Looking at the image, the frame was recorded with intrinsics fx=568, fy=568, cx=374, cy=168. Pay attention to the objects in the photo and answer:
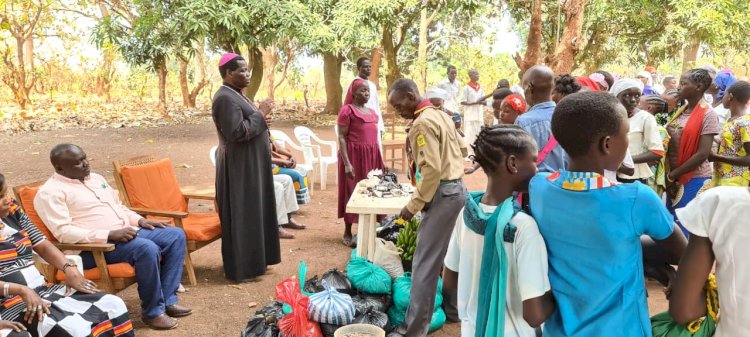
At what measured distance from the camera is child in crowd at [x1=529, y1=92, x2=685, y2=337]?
1.61m

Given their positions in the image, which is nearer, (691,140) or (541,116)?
(541,116)

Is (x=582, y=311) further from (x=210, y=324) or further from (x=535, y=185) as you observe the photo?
(x=210, y=324)

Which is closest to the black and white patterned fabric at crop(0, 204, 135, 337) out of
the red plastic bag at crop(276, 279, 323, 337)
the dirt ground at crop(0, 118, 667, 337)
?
the dirt ground at crop(0, 118, 667, 337)

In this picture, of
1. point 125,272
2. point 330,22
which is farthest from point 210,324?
point 330,22

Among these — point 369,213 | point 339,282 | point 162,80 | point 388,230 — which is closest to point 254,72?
point 162,80

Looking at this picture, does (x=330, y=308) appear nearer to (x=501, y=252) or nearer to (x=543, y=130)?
(x=543, y=130)

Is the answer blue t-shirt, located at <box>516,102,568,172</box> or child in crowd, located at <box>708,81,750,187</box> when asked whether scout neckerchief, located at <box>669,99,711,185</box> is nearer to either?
child in crowd, located at <box>708,81,750,187</box>

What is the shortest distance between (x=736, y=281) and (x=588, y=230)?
0.39 meters

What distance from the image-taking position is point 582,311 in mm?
1691

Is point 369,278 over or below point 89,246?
below

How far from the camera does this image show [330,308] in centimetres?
345

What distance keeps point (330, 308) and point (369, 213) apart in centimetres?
106

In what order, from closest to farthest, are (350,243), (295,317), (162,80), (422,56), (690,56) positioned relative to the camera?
(295,317) < (350,243) < (162,80) < (690,56) < (422,56)

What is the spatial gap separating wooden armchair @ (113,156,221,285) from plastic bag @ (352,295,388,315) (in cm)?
150
